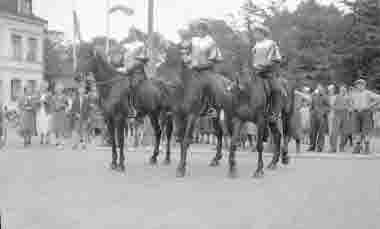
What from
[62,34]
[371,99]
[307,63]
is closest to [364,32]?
[307,63]

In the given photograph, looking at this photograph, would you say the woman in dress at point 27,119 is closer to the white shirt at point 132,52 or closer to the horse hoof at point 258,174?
the white shirt at point 132,52

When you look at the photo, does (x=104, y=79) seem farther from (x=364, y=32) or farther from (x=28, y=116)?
(x=364, y=32)

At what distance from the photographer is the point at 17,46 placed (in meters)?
50.1

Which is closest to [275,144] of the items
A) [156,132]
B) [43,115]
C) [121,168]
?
[156,132]

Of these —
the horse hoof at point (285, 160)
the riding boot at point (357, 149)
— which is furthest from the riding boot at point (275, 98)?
the riding boot at point (357, 149)

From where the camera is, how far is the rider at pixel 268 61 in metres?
10.4

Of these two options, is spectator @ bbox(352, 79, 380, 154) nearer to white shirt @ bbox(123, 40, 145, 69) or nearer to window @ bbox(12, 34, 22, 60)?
white shirt @ bbox(123, 40, 145, 69)

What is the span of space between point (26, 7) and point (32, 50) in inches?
183

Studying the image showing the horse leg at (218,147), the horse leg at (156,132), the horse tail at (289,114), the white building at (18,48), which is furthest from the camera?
the white building at (18,48)

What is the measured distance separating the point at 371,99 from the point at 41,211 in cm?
1242

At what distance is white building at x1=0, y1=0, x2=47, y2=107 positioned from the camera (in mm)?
47844

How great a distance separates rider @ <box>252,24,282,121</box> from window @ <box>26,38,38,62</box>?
44.4 meters

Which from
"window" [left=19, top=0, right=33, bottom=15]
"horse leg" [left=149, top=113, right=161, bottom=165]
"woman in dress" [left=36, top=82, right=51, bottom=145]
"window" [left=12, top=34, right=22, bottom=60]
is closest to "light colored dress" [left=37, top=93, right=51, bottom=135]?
"woman in dress" [left=36, top=82, right=51, bottom=145]

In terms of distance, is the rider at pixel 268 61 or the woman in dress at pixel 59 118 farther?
the woman in dress at pixel 59 118
